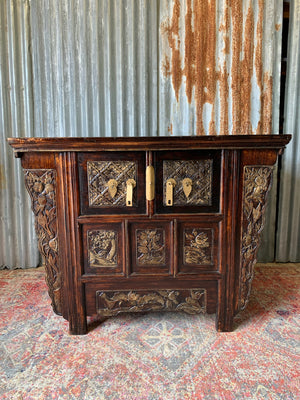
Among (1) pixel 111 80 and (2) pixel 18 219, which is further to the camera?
(2) pixel 18 219

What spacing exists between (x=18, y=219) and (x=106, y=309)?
1.36 m

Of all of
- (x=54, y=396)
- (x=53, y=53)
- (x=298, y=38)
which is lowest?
(x=54, y=396)

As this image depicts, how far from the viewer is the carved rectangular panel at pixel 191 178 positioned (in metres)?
1.41

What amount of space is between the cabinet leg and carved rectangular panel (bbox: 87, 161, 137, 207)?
67 cm

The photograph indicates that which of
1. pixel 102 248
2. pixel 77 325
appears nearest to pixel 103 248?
pixel 102 248

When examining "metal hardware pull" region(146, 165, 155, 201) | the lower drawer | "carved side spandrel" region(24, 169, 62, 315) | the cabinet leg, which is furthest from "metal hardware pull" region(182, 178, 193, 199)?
the cabinet leg

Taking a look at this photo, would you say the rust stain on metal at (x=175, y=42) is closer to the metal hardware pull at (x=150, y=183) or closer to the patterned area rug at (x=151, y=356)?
the metal hardware pull at (x=150, y=183)

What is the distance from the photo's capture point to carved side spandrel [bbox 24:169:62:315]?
1.38m

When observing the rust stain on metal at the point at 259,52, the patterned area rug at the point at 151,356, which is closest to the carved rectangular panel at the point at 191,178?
the patterned area rug at the point at 151,356

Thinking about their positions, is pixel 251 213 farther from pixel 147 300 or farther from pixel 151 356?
pixel 151 356

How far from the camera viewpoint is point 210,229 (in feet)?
4.78

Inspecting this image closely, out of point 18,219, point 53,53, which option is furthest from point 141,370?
point 53,53

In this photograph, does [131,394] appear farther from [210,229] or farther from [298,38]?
[298,38]

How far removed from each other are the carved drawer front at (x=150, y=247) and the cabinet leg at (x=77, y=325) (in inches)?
16.4
